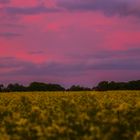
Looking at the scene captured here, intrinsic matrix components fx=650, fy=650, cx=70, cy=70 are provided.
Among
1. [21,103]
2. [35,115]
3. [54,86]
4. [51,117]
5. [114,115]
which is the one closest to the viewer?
[114,115]

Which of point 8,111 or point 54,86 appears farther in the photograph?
point 54,86

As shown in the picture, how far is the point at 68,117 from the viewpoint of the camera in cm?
1814

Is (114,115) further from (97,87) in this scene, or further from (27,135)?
(97,87)

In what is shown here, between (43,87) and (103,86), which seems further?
(43,87)

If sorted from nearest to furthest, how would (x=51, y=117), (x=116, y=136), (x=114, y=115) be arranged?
(x=116, y=136) → (x=114, y=115) → (x=51, y=117)

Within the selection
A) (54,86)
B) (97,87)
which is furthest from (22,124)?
(54,86)

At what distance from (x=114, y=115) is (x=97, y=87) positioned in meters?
48.1

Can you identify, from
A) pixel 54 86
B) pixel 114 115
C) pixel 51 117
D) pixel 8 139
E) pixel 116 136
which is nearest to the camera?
pixel 8 139

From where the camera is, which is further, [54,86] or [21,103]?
[54,86]

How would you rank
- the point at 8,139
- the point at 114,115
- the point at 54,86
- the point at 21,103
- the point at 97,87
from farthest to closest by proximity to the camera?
the point at 54,86
the point at 97,87
the point at 21,103
the point at 114,115
the point at 8,139

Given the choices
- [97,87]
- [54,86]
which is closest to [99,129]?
[97,87]

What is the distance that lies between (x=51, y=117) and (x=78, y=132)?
256 centimetres

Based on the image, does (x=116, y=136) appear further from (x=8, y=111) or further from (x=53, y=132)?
(x=8, y=111)

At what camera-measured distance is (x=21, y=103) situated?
1163 inches
